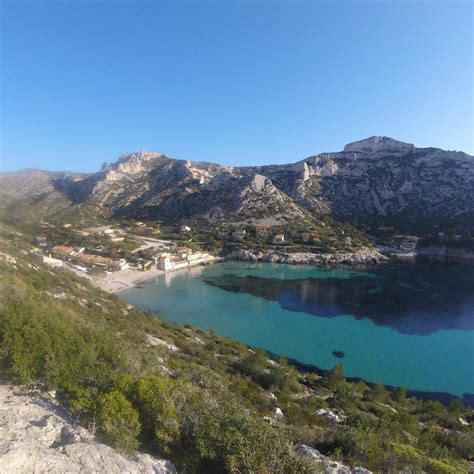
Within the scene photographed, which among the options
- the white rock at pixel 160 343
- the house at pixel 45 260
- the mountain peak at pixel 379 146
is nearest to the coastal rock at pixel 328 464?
the white rock at pixel 160 343

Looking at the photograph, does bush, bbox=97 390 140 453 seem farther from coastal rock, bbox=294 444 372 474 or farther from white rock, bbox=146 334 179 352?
white rock, bbox=146 334 179 352

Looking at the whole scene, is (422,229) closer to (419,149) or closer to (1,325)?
(419,149)

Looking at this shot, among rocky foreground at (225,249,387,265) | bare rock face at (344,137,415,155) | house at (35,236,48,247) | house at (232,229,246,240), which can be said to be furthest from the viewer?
bare rock face at (344,137,415,155)

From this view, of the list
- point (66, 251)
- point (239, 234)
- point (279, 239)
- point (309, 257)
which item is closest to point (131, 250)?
point (66, 251)

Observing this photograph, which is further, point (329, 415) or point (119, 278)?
point (119, 278)

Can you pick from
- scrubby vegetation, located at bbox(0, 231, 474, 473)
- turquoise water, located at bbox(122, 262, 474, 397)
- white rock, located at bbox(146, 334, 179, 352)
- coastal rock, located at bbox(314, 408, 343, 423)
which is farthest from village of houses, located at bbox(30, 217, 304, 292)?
coastal rock, located at bbox(314, 408, 343, 423)

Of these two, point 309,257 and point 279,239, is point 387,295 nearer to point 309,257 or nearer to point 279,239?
point 309,257

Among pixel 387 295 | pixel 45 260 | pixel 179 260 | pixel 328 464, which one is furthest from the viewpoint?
pixel 179 260
